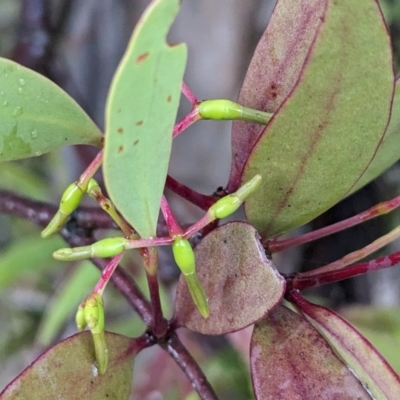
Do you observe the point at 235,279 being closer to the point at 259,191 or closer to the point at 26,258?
the point at 259,191

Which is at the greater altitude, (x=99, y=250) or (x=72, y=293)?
(x=99, y=250)

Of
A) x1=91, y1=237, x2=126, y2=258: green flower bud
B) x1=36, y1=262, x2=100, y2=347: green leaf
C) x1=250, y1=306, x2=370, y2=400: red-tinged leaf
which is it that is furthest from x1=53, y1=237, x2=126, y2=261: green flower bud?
x1=36, y1=262, x2=100, y2=347: green leaf

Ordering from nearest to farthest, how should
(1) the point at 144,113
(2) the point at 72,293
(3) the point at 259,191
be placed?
(1) the point at 144,113 < (3) the point at 259,191 < (2) the point at 72,293

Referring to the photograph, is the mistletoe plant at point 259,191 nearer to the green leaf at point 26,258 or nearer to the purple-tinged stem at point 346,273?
the purple-tinged stem at point 346,273

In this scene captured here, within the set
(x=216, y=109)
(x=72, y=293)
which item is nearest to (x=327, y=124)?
(x=216, y=109)

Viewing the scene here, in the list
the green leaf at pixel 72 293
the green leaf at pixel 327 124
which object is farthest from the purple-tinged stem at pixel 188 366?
the green leaf at pixel 72 293

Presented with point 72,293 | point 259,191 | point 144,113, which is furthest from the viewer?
point 72,293

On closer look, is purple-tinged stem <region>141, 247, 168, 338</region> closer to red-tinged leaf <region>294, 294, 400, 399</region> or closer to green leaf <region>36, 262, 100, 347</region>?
red-tinged leaf <region>294, 294, 400, 399</region>

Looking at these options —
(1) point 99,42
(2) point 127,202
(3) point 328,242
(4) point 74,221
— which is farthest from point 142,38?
(1) point 99,42
